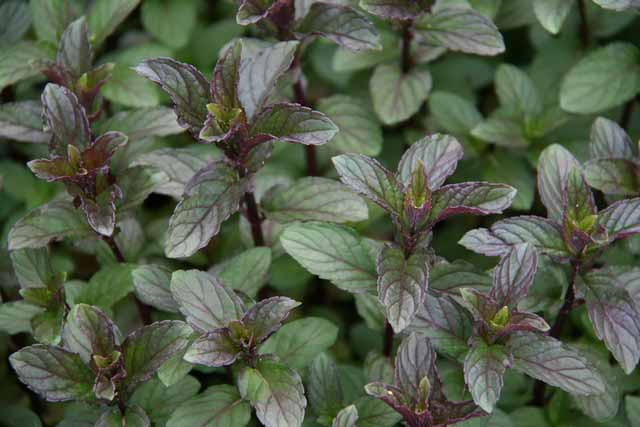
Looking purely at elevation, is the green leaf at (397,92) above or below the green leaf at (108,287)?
above

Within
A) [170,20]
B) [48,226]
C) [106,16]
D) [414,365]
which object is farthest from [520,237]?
[170,20]

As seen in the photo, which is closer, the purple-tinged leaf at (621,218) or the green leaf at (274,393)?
the green leaf at (274,393)

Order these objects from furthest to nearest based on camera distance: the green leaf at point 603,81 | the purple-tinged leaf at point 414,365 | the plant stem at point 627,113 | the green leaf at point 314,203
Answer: the plant stem at point 627,113, the green leaf at point 603,81, the green leaf at point 314,203, the purple-tinged leaf at point 414,365

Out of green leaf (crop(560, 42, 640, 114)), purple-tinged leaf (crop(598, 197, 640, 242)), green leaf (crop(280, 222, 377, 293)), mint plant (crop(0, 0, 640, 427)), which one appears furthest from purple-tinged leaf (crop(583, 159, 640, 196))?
green leaf (crop(280, 222, 377, 293))

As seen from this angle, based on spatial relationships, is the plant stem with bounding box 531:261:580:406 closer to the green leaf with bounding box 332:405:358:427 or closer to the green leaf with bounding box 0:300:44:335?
the green leaf with bounding box 332:405:358:427

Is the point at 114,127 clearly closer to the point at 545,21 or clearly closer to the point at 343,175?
the point at 343,175

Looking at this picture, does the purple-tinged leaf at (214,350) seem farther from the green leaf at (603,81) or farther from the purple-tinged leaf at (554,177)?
the green leaf at (603,81)

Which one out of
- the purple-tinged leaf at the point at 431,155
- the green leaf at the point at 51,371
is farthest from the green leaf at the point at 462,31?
the green leaf at the point at 51,371

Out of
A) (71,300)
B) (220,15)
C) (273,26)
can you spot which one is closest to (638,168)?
(273,26)
